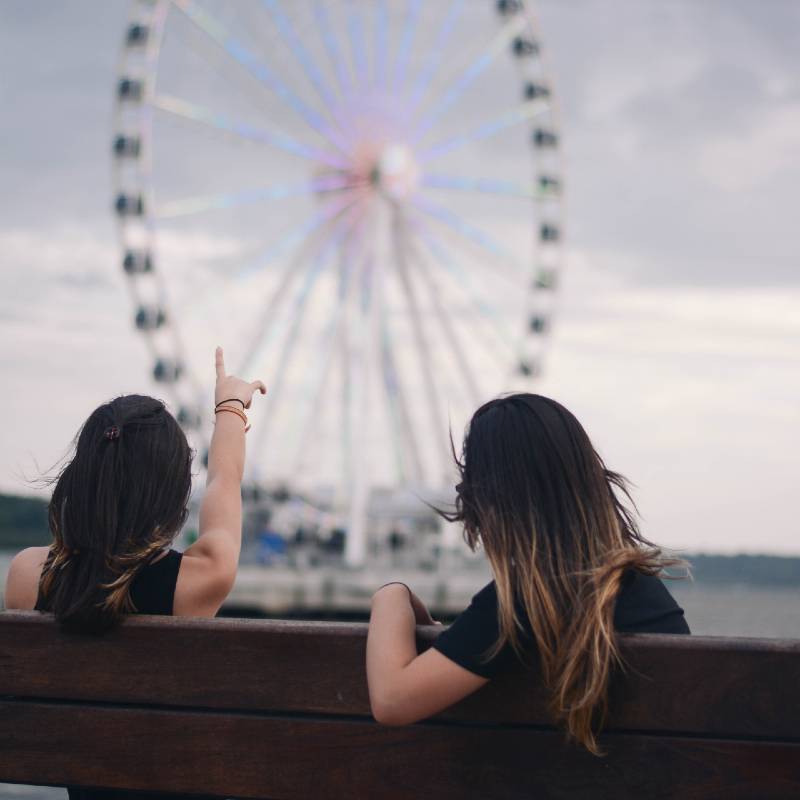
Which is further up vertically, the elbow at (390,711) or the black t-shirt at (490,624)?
the black t-shirt at (490,624)

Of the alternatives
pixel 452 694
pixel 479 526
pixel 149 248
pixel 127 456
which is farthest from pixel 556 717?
pixel 149 248

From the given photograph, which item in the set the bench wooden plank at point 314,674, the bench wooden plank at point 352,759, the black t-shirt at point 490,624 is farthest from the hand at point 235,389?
the black t-shirt at point 490,624

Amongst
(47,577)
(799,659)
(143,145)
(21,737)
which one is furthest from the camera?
(143,145)

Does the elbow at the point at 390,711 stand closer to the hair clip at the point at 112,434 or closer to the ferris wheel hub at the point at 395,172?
the hair clip at the point at 112,434

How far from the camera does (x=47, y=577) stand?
2510mm

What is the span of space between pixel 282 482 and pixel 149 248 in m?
9.84

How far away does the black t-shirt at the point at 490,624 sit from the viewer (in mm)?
2021

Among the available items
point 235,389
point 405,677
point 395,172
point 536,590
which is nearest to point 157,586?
point 235,389

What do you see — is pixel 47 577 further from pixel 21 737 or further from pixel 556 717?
pixel 556 717

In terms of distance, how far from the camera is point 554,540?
209cm

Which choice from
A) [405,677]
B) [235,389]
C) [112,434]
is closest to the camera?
[405,677]

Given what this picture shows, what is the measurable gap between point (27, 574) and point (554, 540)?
113cm

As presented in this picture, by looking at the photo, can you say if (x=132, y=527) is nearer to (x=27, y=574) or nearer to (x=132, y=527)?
(x=132, y=527)

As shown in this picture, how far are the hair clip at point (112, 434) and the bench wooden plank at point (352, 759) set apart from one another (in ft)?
1.61
